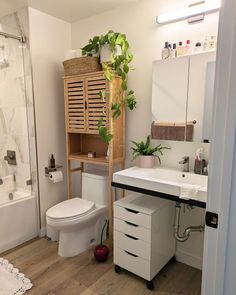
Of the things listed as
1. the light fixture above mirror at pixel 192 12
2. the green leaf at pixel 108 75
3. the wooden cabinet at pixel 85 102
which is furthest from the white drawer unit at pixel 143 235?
the light fixture above mirror at pixel 192 12

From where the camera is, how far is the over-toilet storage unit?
2.13 metres

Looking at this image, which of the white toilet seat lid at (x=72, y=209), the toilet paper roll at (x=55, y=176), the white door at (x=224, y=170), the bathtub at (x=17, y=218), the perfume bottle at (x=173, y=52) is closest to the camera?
the white door at (x=224, y=170)

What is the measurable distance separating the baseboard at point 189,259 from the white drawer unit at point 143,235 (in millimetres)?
188

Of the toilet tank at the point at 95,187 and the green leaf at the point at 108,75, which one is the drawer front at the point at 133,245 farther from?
the green leaf at the point at 108,75

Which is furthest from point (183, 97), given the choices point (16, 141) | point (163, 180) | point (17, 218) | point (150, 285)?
point (17, 218)

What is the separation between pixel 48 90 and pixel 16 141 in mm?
707

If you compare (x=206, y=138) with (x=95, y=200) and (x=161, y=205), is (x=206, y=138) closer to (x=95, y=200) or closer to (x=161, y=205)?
(x=161, y=205)

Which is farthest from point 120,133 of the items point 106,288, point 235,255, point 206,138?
point 235,255

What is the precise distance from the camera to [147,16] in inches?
82.0

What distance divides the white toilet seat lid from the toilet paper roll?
33 cm

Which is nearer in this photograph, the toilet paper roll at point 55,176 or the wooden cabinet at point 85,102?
the wooden cabinet at point 85,102

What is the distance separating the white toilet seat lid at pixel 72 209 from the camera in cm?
205

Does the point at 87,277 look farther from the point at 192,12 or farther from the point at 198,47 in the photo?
the point at 192,12

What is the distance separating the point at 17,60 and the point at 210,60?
6.48 feet
